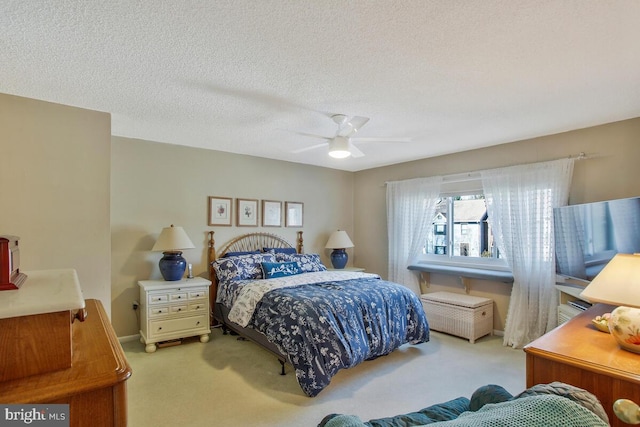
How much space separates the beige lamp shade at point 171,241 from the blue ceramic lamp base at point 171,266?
10cm

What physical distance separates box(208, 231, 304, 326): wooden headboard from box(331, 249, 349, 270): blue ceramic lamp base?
535mm

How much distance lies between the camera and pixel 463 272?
14.3 ft

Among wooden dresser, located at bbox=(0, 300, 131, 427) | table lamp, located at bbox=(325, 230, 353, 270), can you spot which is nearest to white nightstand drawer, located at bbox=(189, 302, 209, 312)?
table lamp, located at bbox=(325, 230, 353, 270)

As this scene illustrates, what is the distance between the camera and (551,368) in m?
1.43

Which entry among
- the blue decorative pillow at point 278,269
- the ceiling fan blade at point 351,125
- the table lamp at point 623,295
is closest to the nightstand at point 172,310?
the blue decorative pillow at point 278,269

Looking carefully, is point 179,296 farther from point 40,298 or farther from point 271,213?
point 40,298

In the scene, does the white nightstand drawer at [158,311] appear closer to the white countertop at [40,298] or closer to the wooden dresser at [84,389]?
the white countertop at [40,298]

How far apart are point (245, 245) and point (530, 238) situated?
11.9ft

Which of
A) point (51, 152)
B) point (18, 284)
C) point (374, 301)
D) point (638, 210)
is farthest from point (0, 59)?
point (638, 210)

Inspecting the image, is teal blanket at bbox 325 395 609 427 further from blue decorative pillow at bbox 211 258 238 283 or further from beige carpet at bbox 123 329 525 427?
blue decorative pillow at bbox 211 258 238 283

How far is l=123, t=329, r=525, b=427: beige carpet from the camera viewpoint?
2.46 m

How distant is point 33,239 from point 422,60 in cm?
316

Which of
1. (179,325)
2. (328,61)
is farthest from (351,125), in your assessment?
(179,325)

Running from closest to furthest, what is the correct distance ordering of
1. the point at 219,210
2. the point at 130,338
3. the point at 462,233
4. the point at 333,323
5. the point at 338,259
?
the point at 333,323, the point at 130,338, the point at 219,210, the point at 462,233, the point at 338,259
